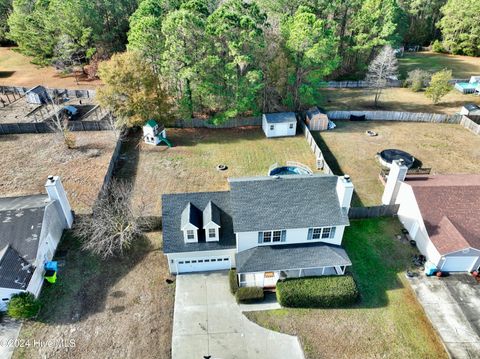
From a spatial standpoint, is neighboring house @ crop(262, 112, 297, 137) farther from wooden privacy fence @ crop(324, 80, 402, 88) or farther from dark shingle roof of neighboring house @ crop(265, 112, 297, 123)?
wooden privacy fence @ crop(324, 80, 402, 88)

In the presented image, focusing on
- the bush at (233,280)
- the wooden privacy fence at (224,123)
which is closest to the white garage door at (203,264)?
the bush at (233,280)

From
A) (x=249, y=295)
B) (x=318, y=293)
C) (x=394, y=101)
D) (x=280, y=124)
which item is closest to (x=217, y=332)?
(x=249, y=295)

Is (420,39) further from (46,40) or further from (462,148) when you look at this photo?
(46,40)

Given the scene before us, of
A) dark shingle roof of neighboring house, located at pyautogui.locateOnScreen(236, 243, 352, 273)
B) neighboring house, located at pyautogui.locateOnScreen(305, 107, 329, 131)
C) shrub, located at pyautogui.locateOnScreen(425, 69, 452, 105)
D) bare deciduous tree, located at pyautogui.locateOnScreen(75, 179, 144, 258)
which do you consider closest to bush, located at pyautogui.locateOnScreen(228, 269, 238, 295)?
dark shingle roof of neighboring house, located at pyautogui.locateOnScreen(236, 243, 352, 273)

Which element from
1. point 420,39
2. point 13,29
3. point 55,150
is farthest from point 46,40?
point 420,39

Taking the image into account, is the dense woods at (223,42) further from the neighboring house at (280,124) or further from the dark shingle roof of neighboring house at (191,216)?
the dark shingle roof of neighboring house at (191,216)
